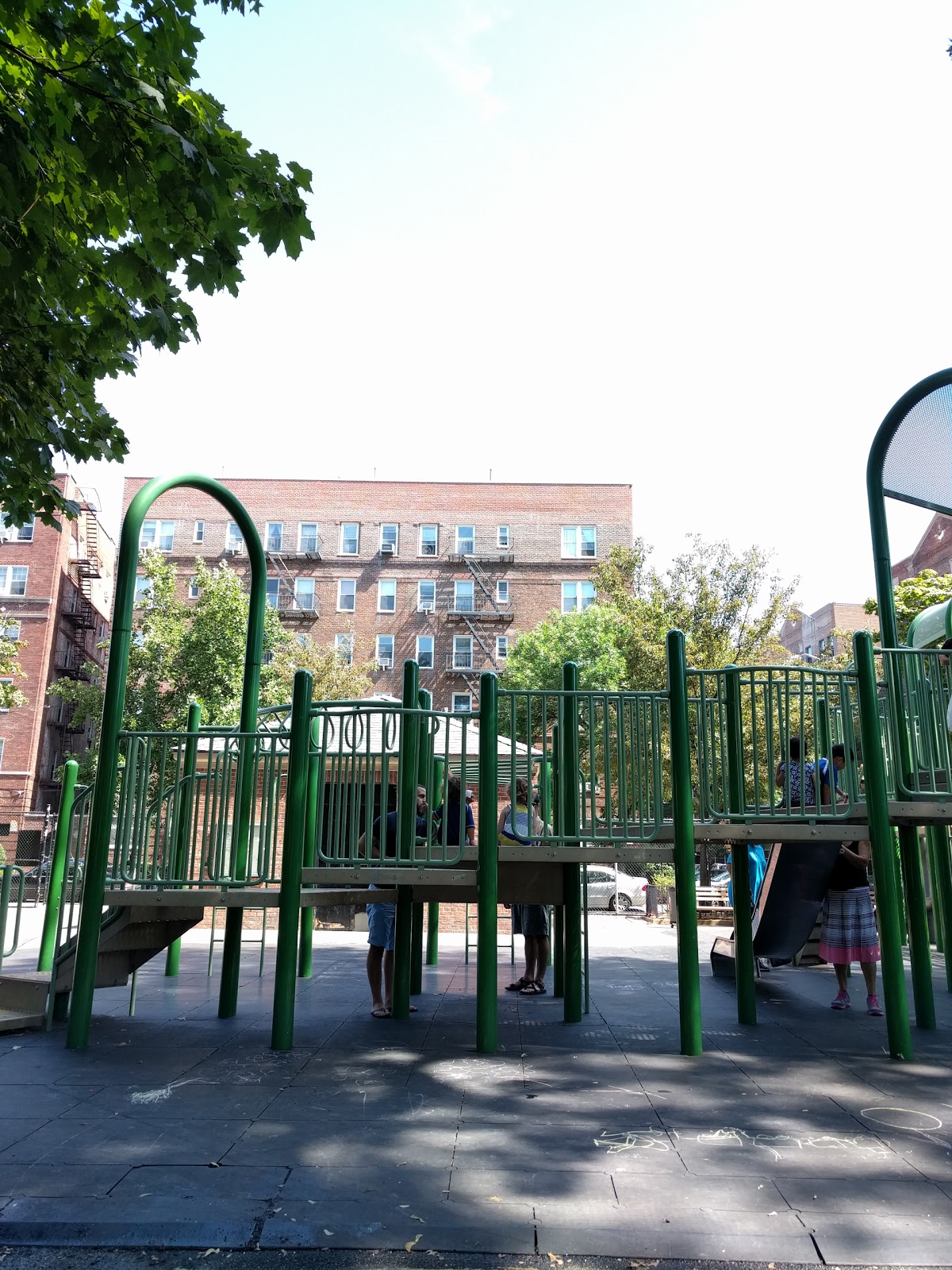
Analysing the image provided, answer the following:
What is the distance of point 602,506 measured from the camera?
5419cm

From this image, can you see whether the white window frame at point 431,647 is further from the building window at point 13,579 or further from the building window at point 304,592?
the building window at point 13,579

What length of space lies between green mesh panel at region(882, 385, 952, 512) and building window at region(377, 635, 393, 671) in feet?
143

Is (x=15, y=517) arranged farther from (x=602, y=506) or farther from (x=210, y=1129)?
(x=602, y=506)

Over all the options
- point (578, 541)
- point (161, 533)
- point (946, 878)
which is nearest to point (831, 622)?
point (578, 541)

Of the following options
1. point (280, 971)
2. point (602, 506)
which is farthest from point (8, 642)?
point (602, 506)

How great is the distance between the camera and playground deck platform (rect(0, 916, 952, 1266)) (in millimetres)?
3553

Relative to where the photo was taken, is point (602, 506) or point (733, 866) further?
point (602, 506)

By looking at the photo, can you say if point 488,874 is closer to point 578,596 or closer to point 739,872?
point 739,872

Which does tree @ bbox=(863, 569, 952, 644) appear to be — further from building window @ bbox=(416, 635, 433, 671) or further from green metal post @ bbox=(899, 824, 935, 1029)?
building window @ bbox=(416, 635, 433, 671)

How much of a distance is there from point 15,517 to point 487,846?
4.58 m

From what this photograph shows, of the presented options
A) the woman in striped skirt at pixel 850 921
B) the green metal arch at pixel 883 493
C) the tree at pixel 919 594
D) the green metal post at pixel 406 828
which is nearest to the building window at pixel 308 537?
the tree at pixel 919 594

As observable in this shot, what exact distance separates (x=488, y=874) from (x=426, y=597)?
1836 inches

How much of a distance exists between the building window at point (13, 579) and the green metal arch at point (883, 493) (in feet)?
148

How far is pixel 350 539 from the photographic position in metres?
53.9
